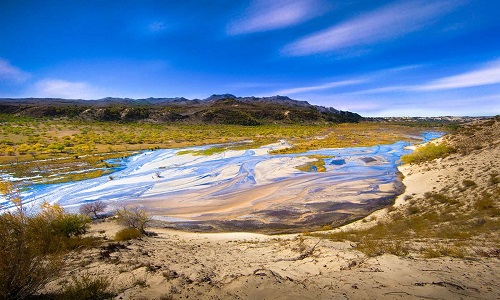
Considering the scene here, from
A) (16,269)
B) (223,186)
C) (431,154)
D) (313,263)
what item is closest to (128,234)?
(16,269)

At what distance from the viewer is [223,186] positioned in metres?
19.6

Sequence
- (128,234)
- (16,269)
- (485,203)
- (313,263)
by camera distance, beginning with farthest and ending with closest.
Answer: (485,203)
(128,234)
(313,263)
(16,269)

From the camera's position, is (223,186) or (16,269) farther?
(223,186)

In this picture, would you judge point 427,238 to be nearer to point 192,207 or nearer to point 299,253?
point 299,253

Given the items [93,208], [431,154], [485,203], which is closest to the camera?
[485,203]

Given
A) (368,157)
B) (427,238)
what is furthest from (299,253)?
(368,157)

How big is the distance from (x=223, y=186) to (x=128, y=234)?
34.1 feet

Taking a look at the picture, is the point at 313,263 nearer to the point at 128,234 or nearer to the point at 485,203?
the point at 128,234

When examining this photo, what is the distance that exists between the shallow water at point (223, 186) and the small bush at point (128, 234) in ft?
14.4

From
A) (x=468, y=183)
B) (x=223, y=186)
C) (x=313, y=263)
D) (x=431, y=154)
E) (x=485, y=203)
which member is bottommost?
(x=223, y=186)

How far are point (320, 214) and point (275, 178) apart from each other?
299 inches

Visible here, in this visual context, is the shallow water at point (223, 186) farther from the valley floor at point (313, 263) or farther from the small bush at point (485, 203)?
the small bush at point (485, 203)

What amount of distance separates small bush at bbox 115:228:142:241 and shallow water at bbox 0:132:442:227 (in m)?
4.40

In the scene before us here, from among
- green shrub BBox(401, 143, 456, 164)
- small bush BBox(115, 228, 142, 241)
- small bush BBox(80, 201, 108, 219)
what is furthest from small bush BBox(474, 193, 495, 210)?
small bush BBox(80, 201, 108, 219)
